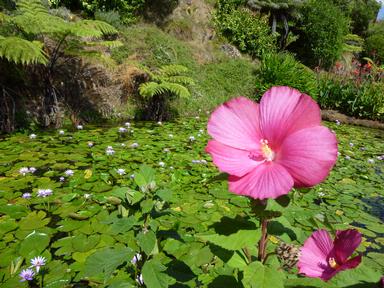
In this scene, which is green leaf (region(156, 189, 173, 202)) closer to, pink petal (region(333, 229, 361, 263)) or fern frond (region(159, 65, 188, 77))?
pink petal (region(333, 229, 361, 263))

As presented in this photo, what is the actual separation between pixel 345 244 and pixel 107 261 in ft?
2.55

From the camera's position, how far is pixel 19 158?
370cm

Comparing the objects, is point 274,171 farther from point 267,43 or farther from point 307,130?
point 267,43

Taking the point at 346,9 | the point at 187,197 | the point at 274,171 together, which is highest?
the point at 346,9

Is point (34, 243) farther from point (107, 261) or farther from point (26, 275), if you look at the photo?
point (107, 261)

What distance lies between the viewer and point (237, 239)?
0.78 meters

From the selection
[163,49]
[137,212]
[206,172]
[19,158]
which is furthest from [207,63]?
[137,212]

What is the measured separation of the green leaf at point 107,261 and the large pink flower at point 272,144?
645 mm

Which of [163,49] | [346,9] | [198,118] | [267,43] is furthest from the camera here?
[346,9]

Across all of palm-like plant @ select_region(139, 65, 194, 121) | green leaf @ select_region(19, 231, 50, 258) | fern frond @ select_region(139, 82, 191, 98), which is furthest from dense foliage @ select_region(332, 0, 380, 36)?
green leaf @ select_region(19, 231, 50, 258)

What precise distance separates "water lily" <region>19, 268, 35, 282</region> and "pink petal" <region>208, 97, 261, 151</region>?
1.70 metres

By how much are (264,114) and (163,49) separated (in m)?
6.95

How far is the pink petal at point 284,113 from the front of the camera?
699mm

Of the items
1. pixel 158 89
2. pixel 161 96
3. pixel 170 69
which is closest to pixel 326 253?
pixel 158 89
